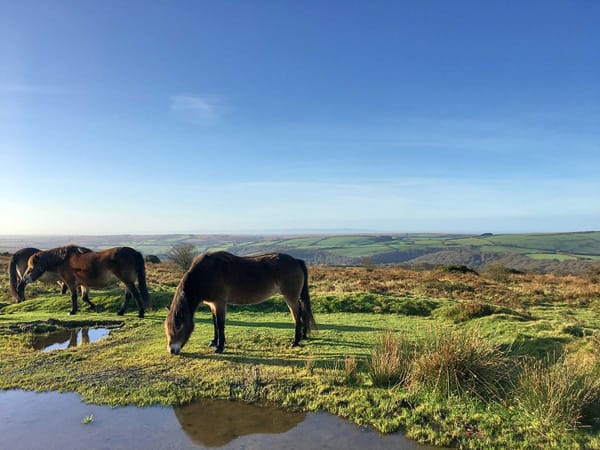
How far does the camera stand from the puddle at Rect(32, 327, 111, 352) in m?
10.1

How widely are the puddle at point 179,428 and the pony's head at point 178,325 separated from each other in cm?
240

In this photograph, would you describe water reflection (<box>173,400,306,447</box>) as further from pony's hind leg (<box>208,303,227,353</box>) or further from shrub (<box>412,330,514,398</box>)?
pony's hind leg (<box>208,303,227,353</box>)

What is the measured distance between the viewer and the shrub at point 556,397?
511 cm

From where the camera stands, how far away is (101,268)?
44.9ft

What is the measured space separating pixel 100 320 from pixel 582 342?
1400 cm

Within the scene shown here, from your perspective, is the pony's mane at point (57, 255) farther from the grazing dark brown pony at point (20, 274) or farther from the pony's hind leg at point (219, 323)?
the pony's hind leg at point (219, 323)

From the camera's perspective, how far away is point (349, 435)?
17.2ft

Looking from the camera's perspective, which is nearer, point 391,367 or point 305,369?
point 391,367

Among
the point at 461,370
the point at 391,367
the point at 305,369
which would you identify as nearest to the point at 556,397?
the point at 461,370

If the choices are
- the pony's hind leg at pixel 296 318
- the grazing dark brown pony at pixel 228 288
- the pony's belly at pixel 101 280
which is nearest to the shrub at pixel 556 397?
the pony's hind leg at pixel 296 318

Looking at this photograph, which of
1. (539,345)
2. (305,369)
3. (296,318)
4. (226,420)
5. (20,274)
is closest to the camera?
(226,420)

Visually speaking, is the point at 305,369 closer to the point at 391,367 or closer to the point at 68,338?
the point at 391,367

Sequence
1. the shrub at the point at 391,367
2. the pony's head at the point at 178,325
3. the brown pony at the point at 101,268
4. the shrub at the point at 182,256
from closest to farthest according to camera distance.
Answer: the shrub at the point at 391,367
the pony's head at the point at 178,325
the brown pony at the point at 101,268
the shrub at the point at 182,256

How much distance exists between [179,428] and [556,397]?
17.7 ft
